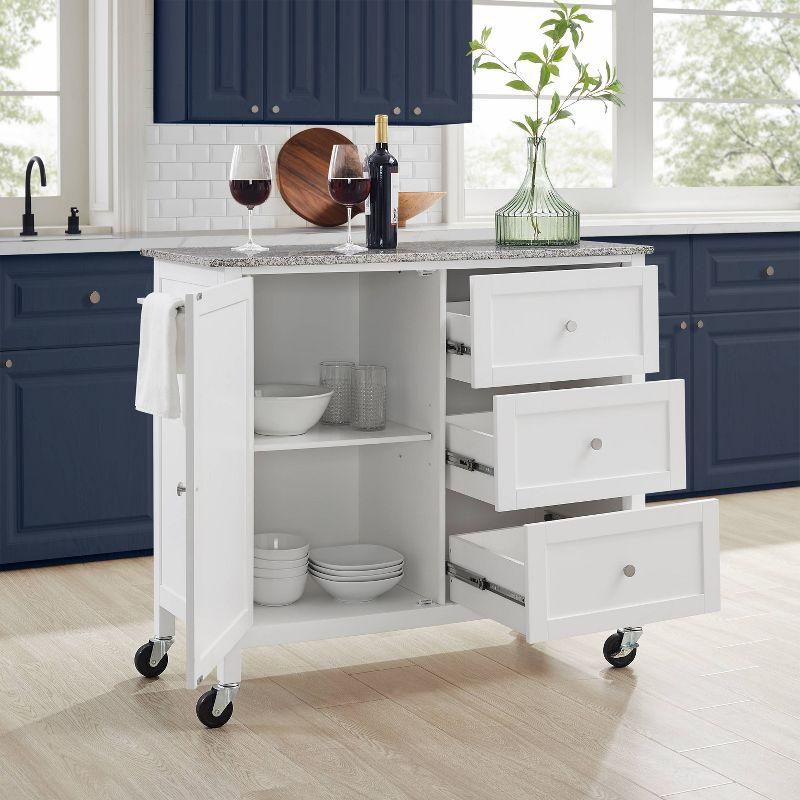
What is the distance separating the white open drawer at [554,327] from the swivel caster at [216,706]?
2.62 feet

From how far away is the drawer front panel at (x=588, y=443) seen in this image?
2832mm

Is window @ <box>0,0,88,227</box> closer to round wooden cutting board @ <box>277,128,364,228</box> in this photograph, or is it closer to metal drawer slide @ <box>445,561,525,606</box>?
round wooden cutting board @ <box>277,128,364,228</box>

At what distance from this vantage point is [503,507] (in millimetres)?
2840

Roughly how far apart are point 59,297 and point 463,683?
5.40 feet

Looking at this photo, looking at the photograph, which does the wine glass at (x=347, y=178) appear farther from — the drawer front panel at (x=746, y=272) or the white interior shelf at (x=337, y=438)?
the drawer front panel at (x=746, y=272)

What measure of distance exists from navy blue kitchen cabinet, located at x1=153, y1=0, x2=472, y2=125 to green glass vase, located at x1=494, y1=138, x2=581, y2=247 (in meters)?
1.34

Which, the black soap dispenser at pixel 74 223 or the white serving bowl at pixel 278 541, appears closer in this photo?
the white serving bowl at pixel 278 541

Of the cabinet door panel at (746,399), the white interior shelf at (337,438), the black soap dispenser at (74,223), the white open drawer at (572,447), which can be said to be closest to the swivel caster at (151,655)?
the white interior shelf at (337,438)

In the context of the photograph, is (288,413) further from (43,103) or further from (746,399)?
(746,399)

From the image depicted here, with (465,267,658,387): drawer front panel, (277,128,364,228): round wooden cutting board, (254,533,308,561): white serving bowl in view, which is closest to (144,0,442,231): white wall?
(277,128,364,228): round wooden cutting board

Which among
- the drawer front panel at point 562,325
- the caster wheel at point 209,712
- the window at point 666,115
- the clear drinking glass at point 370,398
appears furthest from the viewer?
the window at point 666,115

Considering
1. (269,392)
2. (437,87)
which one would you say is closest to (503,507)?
(269,392)

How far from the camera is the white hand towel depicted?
8.62ft

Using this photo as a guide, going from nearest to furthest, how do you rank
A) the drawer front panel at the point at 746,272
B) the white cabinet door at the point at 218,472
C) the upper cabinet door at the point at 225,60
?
the white cabinet door at the point at 218,472 → the upper cabinet door at the point at 225,60 → the drawer front panel at the point at 746,272
